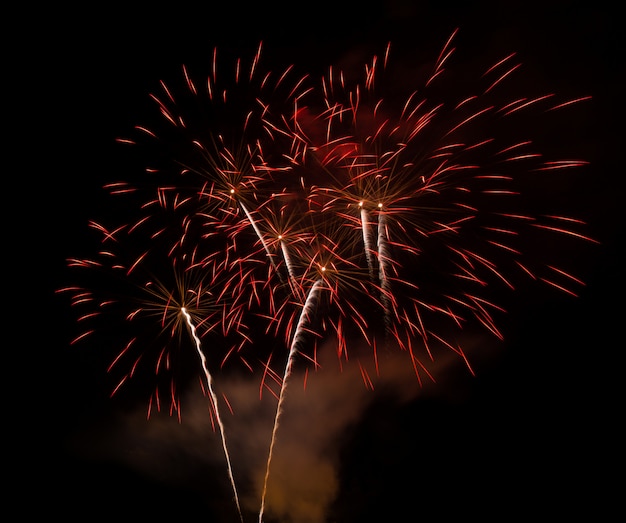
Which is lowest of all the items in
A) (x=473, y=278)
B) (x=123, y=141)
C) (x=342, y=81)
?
(x=473, y=278)

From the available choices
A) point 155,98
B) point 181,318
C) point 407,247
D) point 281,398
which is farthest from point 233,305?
point 155,98

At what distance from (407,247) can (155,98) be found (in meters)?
5.86

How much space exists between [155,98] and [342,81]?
378 cm

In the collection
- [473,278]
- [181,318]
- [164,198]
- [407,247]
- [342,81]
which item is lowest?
[181,318]

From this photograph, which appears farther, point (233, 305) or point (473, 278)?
point (233, 305)

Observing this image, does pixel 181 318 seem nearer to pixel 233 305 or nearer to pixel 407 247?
pixel 233 305

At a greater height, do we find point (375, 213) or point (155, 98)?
point (155, 98)

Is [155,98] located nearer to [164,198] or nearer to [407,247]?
[164,198]

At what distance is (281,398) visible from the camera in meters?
9.19

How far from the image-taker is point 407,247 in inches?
342

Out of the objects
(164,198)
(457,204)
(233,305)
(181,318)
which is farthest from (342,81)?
(181,318)

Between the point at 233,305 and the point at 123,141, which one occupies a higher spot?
the point at 123,141

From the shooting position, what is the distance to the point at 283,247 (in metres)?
9.35

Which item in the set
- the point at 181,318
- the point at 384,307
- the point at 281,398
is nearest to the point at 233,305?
the point at 181,318
